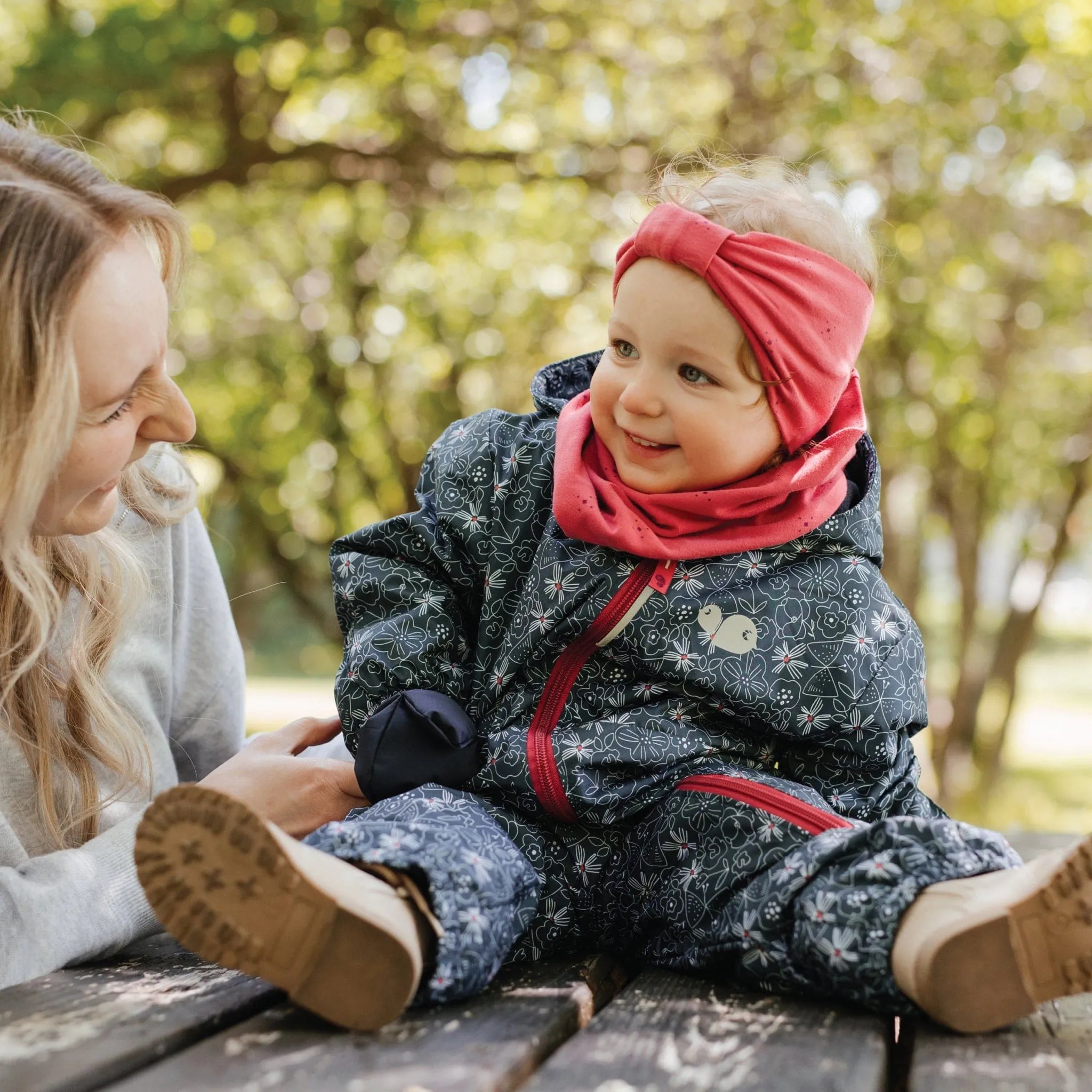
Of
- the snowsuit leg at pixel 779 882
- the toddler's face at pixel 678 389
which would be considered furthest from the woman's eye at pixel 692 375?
the snowsuit leg at pixel 779 882

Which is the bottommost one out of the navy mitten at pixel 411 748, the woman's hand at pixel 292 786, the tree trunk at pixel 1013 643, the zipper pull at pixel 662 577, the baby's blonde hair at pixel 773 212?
the tree trunk at pixel 1013 643

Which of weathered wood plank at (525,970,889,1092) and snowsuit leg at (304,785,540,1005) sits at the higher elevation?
snowsuit leg at (304,785,540,1005)

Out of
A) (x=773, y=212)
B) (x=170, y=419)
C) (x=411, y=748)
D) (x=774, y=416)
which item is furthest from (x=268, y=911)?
(x=773, y=212)

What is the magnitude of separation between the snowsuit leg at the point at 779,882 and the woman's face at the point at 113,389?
34.2 inches

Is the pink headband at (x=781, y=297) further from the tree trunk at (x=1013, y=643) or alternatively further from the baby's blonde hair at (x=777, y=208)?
the tree trunk at (x=1013, y=643)

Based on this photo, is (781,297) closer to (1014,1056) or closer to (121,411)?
(121,411)

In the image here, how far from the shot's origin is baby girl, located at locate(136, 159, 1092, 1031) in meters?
1.62

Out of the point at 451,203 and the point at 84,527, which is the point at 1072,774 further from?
the point at 84,527

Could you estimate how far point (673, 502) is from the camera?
6.10ft

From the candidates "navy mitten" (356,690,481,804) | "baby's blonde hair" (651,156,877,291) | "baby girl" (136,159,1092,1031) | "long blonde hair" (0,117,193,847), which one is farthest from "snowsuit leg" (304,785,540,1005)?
"baby's blonde hair" (651,156,877,291)

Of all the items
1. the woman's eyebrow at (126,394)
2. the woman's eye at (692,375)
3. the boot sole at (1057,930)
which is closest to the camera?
the boot sole at (1057,930)

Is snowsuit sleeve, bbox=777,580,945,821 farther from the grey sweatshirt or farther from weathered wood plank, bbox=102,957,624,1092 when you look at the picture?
the grey sweatshirt

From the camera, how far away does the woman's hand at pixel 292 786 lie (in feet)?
6.03

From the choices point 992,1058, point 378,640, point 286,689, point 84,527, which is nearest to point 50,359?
point 84,527
